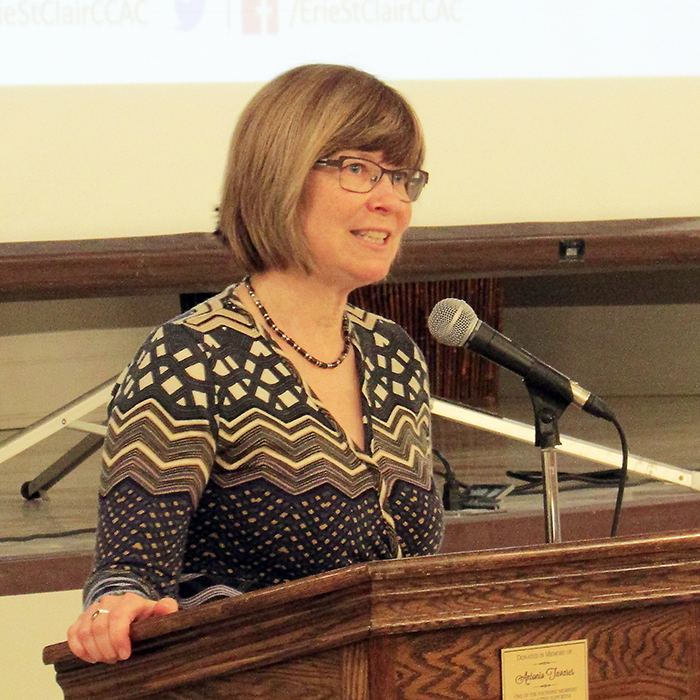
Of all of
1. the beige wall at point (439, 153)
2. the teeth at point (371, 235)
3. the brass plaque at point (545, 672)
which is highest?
the beige wall at point (439, 153)

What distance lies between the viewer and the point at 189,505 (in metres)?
1.19

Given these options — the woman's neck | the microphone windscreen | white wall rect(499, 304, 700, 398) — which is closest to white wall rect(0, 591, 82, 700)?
the woman's neck

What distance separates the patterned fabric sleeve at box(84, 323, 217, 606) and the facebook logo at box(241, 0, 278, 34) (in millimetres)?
2037

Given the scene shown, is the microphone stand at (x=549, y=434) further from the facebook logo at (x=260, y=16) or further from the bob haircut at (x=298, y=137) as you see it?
the facebook logo at (x=260, y=16)

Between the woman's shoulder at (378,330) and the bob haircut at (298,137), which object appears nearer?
the bob haircut at (298,137)

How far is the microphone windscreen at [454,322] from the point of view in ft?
4.28

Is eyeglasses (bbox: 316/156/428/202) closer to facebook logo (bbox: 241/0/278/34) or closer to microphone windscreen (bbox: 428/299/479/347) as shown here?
microphone windscreen (bbox: 428/299/479/347)

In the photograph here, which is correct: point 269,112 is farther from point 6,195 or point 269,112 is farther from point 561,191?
point 561,191

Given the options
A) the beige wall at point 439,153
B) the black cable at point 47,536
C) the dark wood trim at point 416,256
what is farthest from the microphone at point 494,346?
the beige wall at point 439,153

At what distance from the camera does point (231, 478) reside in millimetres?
1236

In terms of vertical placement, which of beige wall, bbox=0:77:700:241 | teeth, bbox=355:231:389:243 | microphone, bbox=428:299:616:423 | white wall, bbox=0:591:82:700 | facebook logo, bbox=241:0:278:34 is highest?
facebook logo, bbox=241:0:278:34

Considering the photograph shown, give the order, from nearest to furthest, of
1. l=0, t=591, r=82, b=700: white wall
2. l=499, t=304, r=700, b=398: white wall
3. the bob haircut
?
1. the bob haircut
2. l=0, t=591, r=82, b=700: white wall
3. l=499, t=304, r=700, b=398: white wall

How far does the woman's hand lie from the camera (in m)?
0.98

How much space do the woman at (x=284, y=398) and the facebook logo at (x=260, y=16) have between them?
1.84 m
